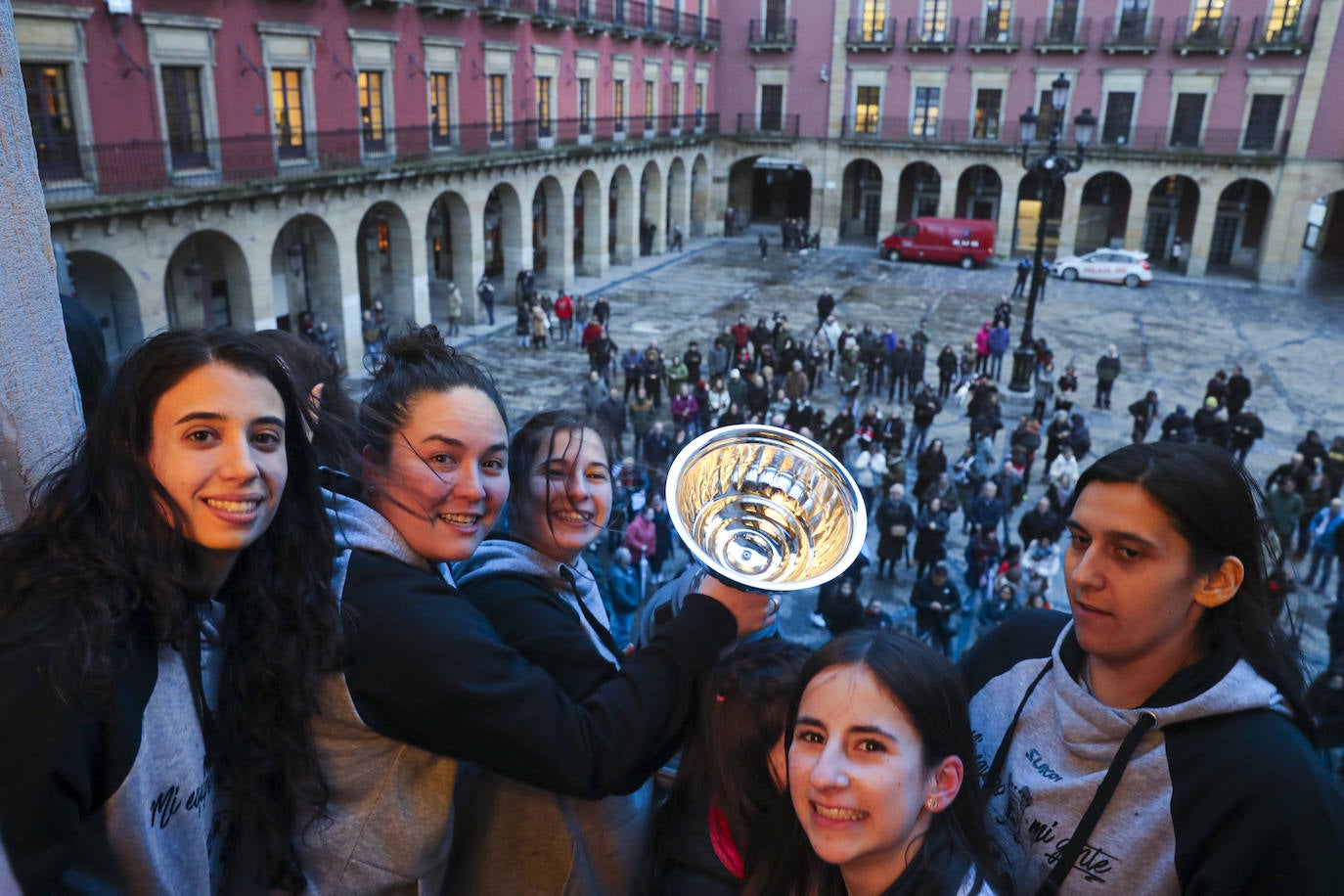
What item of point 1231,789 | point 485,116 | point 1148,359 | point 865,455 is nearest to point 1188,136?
point 1148,359

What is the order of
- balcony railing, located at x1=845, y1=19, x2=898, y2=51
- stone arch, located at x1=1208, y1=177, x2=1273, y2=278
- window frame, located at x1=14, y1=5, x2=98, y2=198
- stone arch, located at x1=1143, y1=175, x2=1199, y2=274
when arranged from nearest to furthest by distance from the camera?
1. window frame, located at x1=14, y1=5, x2=98, y2=198
2. stone arch, located at x1=1208, y1=177, x2=1273, y2=278
3. stone arch, located at x1=1143, y1=175, x2=1199, y2=274
4. balcony railing, located at x1=845, y1=19, x2=898, y2=51

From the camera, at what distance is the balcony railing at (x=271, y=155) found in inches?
531

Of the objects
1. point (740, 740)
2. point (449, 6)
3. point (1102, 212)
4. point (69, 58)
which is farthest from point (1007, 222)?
point (740, 740)

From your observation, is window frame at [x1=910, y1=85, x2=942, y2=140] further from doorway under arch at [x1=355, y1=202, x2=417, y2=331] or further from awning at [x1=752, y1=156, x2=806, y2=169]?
doorway under arch at [x1=355, y1=202, x2=417, y2=331]

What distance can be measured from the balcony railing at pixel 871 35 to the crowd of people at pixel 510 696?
116 feet

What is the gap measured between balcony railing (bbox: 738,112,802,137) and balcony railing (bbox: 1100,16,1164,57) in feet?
35.5

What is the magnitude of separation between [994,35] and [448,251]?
20563 millimetres

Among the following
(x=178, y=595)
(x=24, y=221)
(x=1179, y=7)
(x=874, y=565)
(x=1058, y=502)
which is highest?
(x=1179, y=7)

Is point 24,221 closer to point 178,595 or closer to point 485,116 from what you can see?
point 178,595

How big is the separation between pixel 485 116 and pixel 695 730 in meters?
23.4

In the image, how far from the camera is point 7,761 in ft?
4.56

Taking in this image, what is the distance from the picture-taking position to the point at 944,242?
31828 millimetres

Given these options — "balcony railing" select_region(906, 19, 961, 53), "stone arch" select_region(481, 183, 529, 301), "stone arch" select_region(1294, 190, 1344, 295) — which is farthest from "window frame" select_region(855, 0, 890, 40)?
"stone arch" select_region(1294, 190, 1344, 295)

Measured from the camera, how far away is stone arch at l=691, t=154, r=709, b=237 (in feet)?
120
